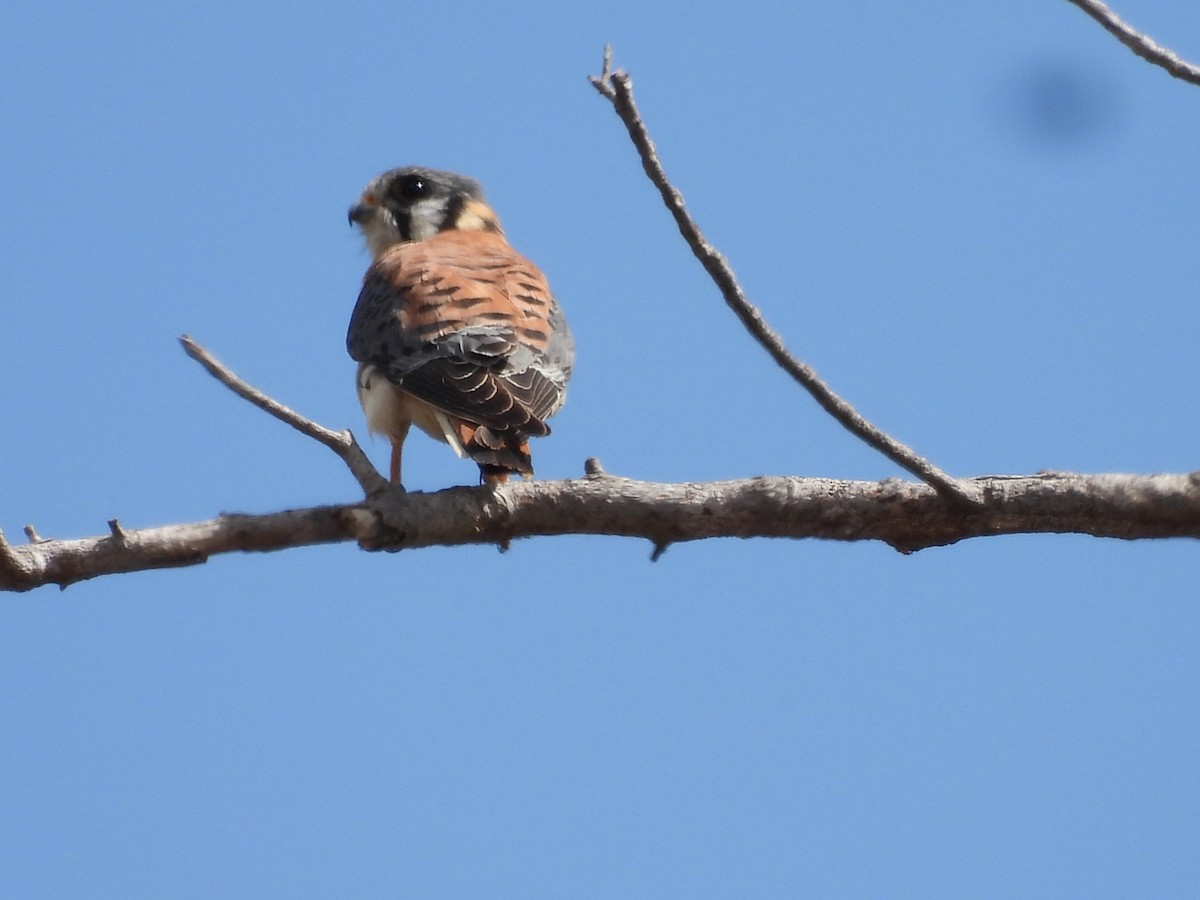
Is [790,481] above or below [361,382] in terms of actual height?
below

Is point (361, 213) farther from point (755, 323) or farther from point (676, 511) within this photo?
point (755, 323)

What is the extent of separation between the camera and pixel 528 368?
3654 millimetres

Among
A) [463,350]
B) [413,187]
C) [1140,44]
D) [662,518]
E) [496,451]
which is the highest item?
[413,187]

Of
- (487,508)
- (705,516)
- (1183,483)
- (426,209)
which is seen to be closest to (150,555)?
(487,508)

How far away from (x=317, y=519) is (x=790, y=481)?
0.86 metres

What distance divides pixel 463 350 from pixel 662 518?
1.26 meters


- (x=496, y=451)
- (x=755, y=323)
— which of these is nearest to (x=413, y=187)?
(x=496, y=451)

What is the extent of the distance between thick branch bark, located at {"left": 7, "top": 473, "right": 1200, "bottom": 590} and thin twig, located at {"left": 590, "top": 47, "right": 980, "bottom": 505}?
0.55ft

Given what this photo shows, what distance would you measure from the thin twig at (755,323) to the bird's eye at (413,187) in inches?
134

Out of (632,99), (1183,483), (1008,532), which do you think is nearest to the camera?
(632,99)

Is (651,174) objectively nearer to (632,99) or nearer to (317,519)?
(632,99)

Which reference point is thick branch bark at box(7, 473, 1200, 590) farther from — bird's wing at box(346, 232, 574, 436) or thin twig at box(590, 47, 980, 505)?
bird's wing at box(346, 232, 574, 436)

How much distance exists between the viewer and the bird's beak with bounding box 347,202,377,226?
210 inches

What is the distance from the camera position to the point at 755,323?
2.20m
